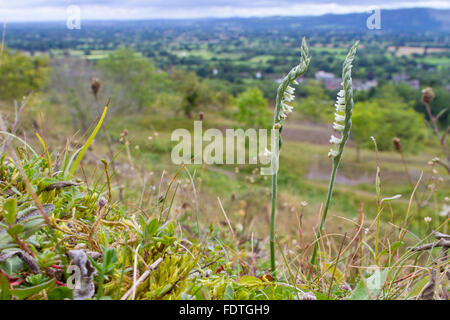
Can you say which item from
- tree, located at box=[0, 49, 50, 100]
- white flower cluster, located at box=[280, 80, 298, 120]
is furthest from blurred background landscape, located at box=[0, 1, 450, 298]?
white flower cluster, located at box=[280, 80, 298, 120]

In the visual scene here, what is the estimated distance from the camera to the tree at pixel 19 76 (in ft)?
123

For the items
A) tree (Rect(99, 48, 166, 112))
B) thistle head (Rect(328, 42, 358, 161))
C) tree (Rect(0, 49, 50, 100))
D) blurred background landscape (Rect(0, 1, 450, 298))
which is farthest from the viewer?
tree (Rect(99, 48, 166, 112))

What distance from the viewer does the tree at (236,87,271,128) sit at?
51.4 m

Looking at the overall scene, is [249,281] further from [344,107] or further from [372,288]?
[344,107]

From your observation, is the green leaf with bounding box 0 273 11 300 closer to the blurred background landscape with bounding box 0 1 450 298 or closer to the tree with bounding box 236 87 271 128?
the blurred background landscape with bounding box 0 1 450 298

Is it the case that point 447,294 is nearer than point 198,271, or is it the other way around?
point 447,294

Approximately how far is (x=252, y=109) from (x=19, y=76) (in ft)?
101

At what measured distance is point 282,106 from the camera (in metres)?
1.67

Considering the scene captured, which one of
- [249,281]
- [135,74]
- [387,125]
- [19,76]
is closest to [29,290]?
[249,281]

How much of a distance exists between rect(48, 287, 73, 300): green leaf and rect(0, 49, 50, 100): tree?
4124 cm

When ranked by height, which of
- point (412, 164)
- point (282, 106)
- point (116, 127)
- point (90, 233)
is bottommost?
point (412, 164)

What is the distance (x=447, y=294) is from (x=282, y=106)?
1.02 meters
